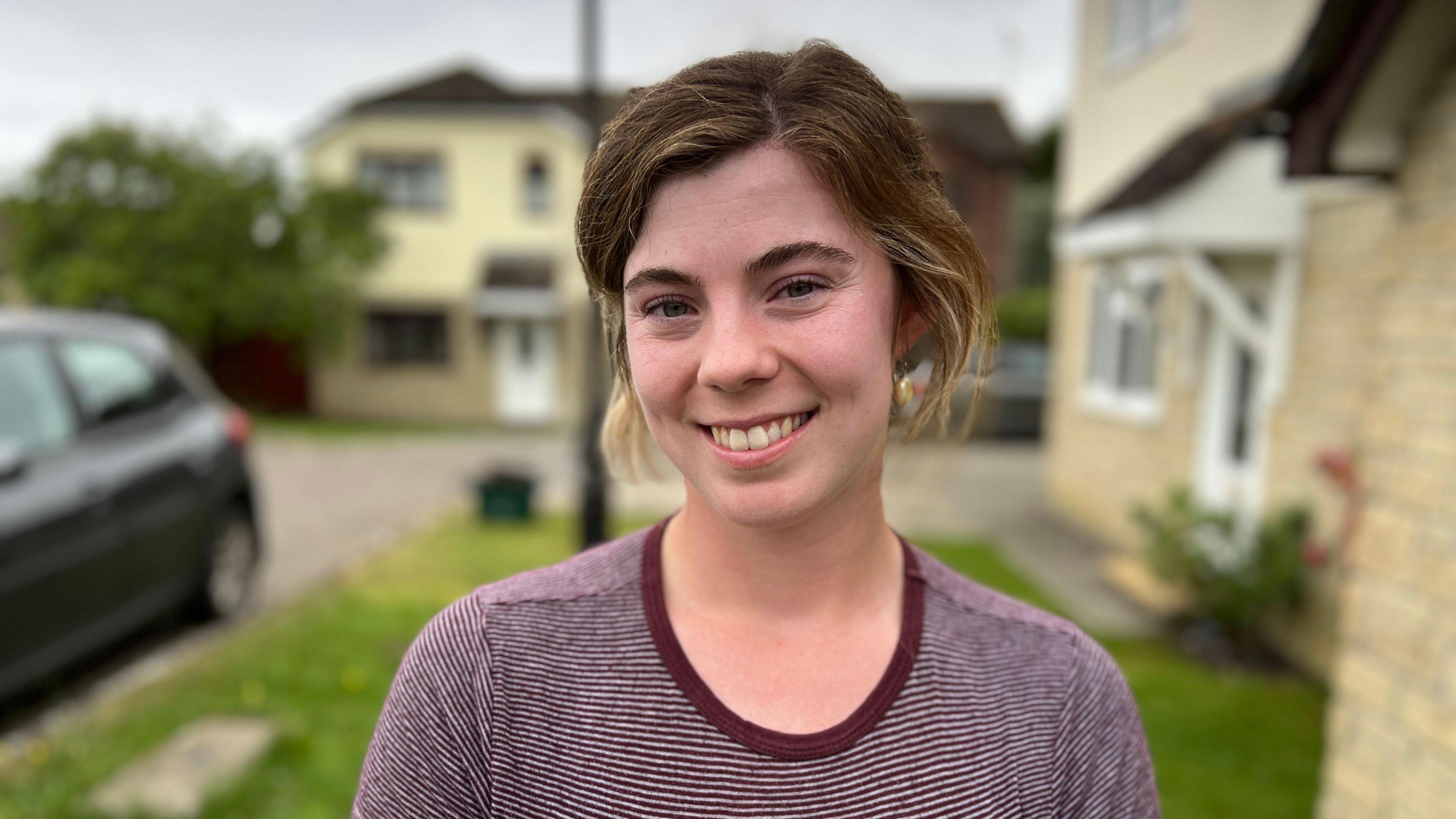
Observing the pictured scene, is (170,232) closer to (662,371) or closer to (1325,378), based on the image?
(1325,378)

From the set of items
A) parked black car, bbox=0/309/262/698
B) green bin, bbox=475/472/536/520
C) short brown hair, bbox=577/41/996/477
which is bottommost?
green bin, bbox=475/472/536/520

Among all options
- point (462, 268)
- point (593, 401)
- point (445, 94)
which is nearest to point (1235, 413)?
point (593, 401)

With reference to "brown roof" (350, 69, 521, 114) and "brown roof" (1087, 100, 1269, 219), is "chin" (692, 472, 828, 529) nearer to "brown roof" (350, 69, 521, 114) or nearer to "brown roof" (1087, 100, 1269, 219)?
"brown roof" (1087, 100, 1269, 219)

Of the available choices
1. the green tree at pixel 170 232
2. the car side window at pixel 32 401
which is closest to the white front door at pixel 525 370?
the green tree at pixel 170 232

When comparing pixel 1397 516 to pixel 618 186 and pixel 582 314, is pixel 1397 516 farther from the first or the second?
pixel 582 314

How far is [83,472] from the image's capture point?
439cm

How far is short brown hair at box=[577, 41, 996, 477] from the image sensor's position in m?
1.08

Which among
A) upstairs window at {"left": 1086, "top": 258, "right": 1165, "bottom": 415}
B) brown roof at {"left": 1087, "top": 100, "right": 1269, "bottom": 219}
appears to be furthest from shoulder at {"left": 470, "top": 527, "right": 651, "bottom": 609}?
upstairs window at {"left": 1086, "top": 258, "right": 1165, "bottom": 415}

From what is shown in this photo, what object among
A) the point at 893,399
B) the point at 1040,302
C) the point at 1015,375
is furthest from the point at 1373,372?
the point at 1040,302

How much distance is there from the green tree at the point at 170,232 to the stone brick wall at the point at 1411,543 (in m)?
16.0

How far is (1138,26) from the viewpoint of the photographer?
28.1 feet

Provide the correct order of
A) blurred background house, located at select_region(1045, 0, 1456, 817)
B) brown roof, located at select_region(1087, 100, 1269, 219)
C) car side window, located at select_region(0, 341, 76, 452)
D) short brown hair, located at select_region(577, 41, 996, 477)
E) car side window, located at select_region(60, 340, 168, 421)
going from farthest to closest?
brown roof, located at select_region(1087, 100, 1269, 219) < car side window, located at select_region(60, 340, 168, 421) < car side window, located at select_region(0, 341, 76, 452) < blurred background house, located at select_region(1045, 0, 1456, 817) < short brown hair, located at select_region(577, 41, 996, 477)

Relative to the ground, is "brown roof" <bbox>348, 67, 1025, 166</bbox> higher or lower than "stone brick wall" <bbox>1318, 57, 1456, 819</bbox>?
higher

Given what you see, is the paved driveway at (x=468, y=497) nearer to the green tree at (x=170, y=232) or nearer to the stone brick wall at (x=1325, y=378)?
the stone brick wall at (x=1325, y=378)
